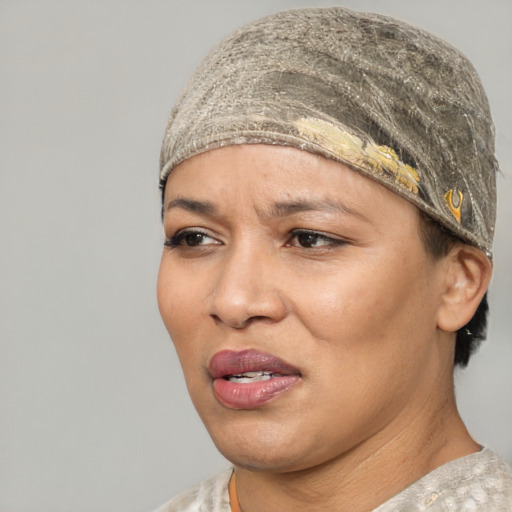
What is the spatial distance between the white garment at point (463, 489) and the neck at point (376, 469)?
5 centimetres

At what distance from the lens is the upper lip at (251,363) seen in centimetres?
299

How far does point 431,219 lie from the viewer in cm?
315

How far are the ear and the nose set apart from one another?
55 centimetres

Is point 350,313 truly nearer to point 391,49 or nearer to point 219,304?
point 219,304

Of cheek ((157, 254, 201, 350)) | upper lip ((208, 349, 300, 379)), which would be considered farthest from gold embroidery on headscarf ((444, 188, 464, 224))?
Result: cheek ((157, 254, 201, 350))

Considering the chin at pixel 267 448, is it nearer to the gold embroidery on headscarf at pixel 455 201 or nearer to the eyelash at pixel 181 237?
the eyelash at pixel 181 237

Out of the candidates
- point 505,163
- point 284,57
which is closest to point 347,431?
point 284,57

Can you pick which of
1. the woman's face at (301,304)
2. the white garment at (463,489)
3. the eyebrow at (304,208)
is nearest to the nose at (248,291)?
the woman's face at (301,304)

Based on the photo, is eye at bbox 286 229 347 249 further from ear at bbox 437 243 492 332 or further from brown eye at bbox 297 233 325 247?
ear at bbox 437 243 492 332

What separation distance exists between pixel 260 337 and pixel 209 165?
0.51m

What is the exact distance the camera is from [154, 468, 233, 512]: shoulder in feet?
11.9

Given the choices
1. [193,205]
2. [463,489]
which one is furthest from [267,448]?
[193,205]

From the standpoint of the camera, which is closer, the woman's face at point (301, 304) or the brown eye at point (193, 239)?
the woman's face at point (301, 304)

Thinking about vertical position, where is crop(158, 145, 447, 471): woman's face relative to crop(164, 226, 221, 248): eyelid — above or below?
below
